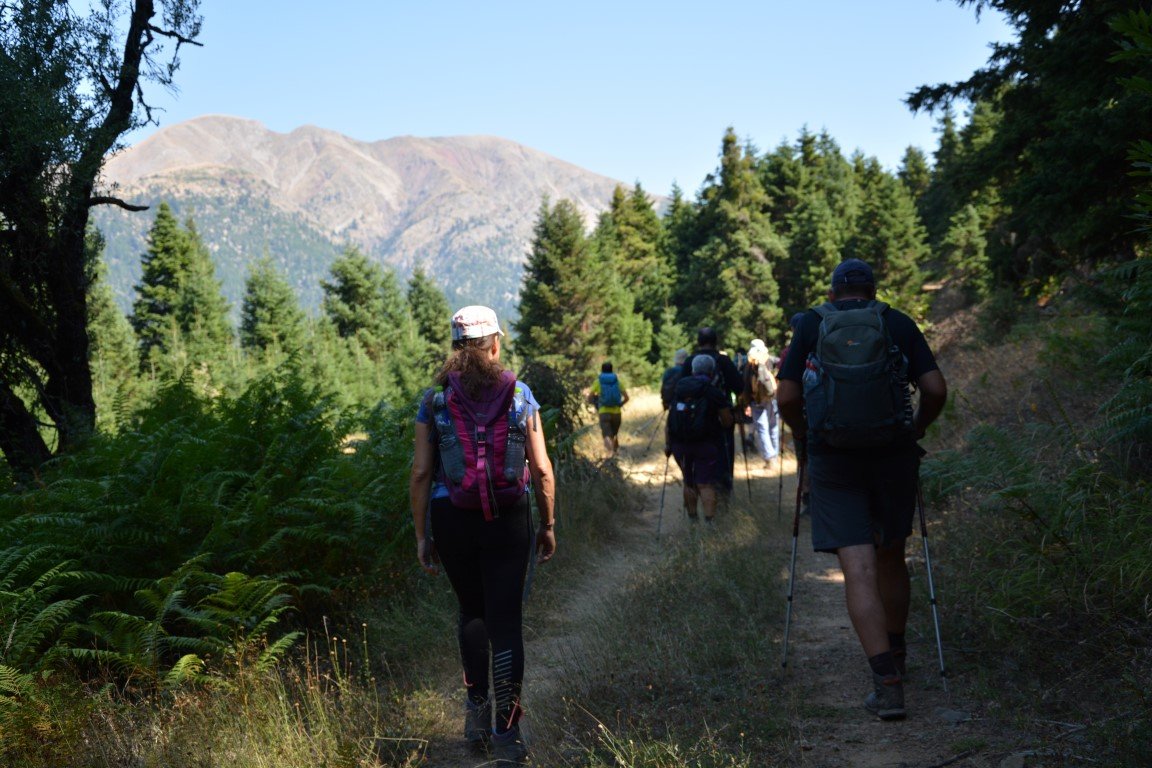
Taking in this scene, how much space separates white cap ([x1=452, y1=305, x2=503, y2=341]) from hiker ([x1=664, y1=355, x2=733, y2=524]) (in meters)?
5.06

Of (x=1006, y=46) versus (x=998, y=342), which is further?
(x=998, y=342)

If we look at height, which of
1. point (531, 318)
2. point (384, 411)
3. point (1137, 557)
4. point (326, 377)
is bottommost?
point (1137, 557)

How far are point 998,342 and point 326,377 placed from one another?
97.7 feet

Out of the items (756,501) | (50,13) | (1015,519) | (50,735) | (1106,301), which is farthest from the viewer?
(756,501)

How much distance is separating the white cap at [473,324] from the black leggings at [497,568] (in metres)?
0.77

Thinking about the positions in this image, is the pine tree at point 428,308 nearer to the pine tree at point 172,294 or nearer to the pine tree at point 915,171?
the pine tree at point 172,294

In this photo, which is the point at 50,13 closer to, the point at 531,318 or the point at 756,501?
the point at 756,501

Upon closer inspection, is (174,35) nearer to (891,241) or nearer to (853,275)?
(853,275)

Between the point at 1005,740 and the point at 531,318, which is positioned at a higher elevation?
the point at 531,318

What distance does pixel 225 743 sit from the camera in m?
3.79

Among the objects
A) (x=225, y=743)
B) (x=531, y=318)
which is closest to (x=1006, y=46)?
(x=225, y=743)

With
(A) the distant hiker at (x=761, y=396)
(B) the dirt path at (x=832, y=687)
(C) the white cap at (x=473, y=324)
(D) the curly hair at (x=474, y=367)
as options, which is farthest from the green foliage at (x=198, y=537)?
(A) the distant hiker at (x=761, y=396)

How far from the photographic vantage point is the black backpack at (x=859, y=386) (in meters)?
4.09

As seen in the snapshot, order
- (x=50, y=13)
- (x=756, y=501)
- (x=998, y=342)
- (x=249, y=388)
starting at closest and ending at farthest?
(x=249, y=388), (x=50, y=13), (x=756, y=501), (x=998, y=342)
